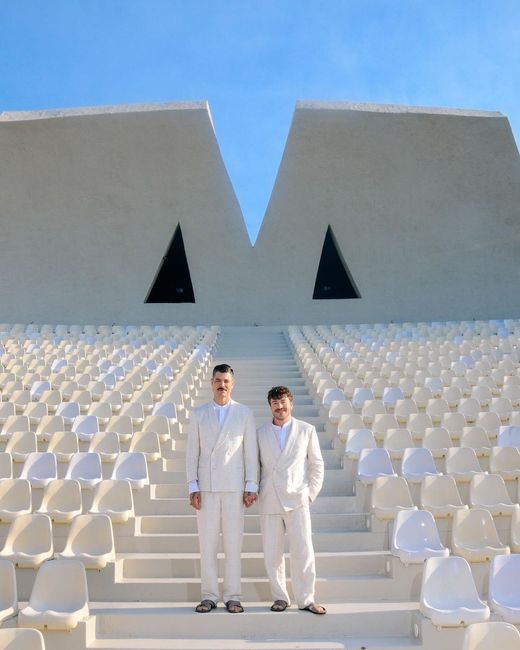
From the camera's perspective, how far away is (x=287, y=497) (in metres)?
4.67

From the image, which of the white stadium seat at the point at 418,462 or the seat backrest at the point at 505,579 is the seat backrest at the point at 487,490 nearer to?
the white stadium seat at the point at 418,462

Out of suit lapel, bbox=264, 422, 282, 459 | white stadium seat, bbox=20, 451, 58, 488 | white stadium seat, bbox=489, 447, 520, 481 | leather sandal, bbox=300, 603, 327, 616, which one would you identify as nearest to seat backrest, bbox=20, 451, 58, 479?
white stadium seat, bbox=20, 451, 58, 488

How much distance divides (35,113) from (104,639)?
16.5 metres

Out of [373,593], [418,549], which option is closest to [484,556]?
[418,549]

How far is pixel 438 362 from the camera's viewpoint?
1248cm

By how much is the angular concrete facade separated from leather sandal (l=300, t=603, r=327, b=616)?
15.2 m

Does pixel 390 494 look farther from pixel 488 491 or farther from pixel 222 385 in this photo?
pixel 222 385

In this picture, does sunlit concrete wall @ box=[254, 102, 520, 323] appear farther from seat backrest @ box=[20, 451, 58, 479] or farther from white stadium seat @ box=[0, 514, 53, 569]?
white stadium seat @ box=[0, 514, 53, 569]

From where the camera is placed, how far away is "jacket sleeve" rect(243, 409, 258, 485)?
15.6 feet

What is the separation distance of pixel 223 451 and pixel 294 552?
2.58 ft

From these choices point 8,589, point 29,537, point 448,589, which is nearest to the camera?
point 8,589

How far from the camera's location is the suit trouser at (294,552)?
15.3ft

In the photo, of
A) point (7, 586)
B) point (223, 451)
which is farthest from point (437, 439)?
point (7, 586)

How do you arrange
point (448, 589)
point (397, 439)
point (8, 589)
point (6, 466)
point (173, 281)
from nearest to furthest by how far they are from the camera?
point (8, 589) → point (448, 589) → point (6, 466) → point (397, 439) → point (173, 281)
